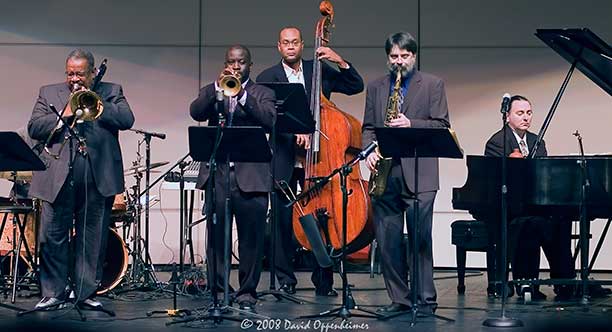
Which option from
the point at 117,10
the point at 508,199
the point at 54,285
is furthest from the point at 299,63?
the point at 117,10

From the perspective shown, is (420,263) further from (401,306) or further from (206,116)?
(206,116)

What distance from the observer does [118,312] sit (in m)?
7.20

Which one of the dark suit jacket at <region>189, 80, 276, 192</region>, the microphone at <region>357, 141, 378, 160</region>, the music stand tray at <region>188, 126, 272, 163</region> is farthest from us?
the dark suit jacket at <region>189, 80, 276, 192</region>

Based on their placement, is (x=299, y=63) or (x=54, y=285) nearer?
(x=54, y=285)

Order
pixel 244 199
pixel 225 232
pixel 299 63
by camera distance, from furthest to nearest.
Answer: pixel 299 63, pixel 244 199, pixel 225 232

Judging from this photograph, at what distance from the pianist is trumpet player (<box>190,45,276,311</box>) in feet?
6.19

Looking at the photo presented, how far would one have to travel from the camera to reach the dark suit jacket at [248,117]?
273 inches

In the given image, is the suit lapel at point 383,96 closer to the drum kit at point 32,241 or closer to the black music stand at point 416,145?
the black music stand at point 416,145

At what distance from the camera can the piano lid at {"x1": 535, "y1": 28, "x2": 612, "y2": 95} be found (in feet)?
23.3

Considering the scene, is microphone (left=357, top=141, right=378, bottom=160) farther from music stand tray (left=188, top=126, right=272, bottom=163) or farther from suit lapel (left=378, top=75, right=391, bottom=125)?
music stand tray (left=188, top=126, right=272, bottom=163)

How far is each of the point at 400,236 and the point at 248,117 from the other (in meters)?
1.19

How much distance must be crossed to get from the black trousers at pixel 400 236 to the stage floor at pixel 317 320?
20cm

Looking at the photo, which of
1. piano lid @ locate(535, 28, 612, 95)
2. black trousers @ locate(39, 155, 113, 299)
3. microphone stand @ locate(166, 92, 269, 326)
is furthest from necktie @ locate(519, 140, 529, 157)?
black trousers @ locate(39, 155, 113, 299)

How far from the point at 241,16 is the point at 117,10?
3.85 ft
